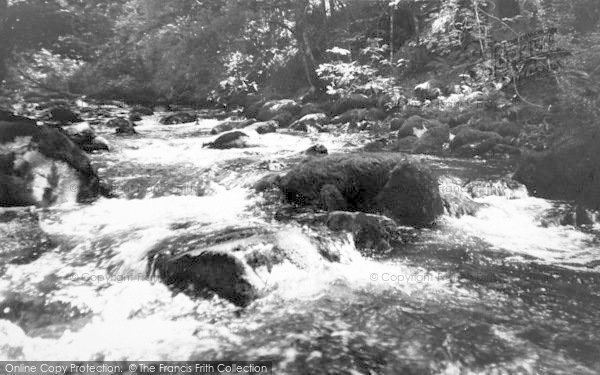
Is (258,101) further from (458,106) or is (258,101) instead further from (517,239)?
(517,239)

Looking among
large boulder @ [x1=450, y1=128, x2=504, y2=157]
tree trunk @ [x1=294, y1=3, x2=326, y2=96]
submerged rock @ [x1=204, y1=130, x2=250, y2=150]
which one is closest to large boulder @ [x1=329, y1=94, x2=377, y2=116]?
tree trunk @ [x1=294, y1=3, x2=326, y2=96]

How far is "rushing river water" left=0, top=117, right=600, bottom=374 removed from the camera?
2865mm

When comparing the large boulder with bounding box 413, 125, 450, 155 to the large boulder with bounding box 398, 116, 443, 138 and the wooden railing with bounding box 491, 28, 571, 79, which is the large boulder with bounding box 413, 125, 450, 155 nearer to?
the large boulder with bounding box 398, 116, 443, 138

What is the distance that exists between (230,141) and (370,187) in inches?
213

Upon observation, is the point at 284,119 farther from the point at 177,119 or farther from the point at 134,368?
the point at 134,368

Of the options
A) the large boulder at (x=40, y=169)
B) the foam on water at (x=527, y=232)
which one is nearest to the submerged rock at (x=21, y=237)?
the large boulder at (x=40, y=169)

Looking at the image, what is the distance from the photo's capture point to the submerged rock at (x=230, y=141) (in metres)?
10.1

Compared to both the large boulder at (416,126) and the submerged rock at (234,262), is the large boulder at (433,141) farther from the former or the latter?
the submerged rock at (234,262)

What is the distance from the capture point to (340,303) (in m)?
3.51

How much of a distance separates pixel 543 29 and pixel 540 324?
881 cm

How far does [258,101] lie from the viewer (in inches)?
690

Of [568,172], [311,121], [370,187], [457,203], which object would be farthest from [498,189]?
[311,121]

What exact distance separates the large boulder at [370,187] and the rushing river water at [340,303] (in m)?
0.36

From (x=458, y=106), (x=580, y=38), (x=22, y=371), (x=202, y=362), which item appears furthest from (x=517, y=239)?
(x=580, y=38)
